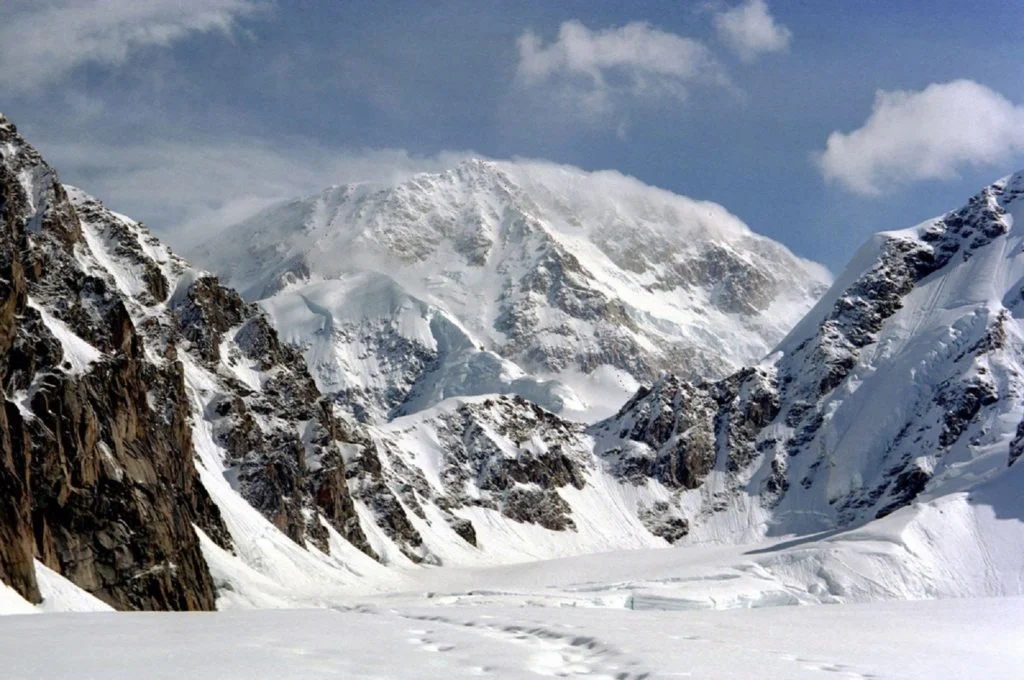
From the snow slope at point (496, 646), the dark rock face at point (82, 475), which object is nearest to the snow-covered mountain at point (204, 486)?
the dark rock face at point (82, 475)

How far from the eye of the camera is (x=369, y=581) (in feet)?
476

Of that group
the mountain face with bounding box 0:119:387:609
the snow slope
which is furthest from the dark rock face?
the snow slope

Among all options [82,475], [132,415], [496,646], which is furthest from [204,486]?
[496,646]

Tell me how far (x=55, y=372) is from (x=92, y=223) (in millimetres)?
93460

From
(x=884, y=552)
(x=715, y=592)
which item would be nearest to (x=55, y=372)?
(x=715, y=592)

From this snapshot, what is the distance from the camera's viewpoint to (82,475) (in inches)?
3029

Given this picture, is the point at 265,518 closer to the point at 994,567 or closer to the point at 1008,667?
the point at 994,567

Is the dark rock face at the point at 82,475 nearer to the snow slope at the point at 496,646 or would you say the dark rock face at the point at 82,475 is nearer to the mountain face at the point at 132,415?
the mountain face at the point at 132,415

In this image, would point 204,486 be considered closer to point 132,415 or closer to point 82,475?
point 132,415

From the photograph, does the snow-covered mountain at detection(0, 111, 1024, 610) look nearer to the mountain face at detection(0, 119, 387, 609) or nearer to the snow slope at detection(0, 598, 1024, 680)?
the mountain face at detection(0, 119, 387, 609)

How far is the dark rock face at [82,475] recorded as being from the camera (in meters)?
68.8

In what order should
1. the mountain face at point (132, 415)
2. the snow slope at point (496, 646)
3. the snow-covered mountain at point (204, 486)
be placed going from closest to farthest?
the snow slope at point (496, 646) < the mountain face at point (132, 415) < the snow-covered mountain at point (204, 486)

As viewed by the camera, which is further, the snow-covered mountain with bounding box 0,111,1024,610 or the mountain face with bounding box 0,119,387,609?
the snow-covered mountain with bounding box 0,111,1024,610

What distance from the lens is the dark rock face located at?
68750 millimetres
